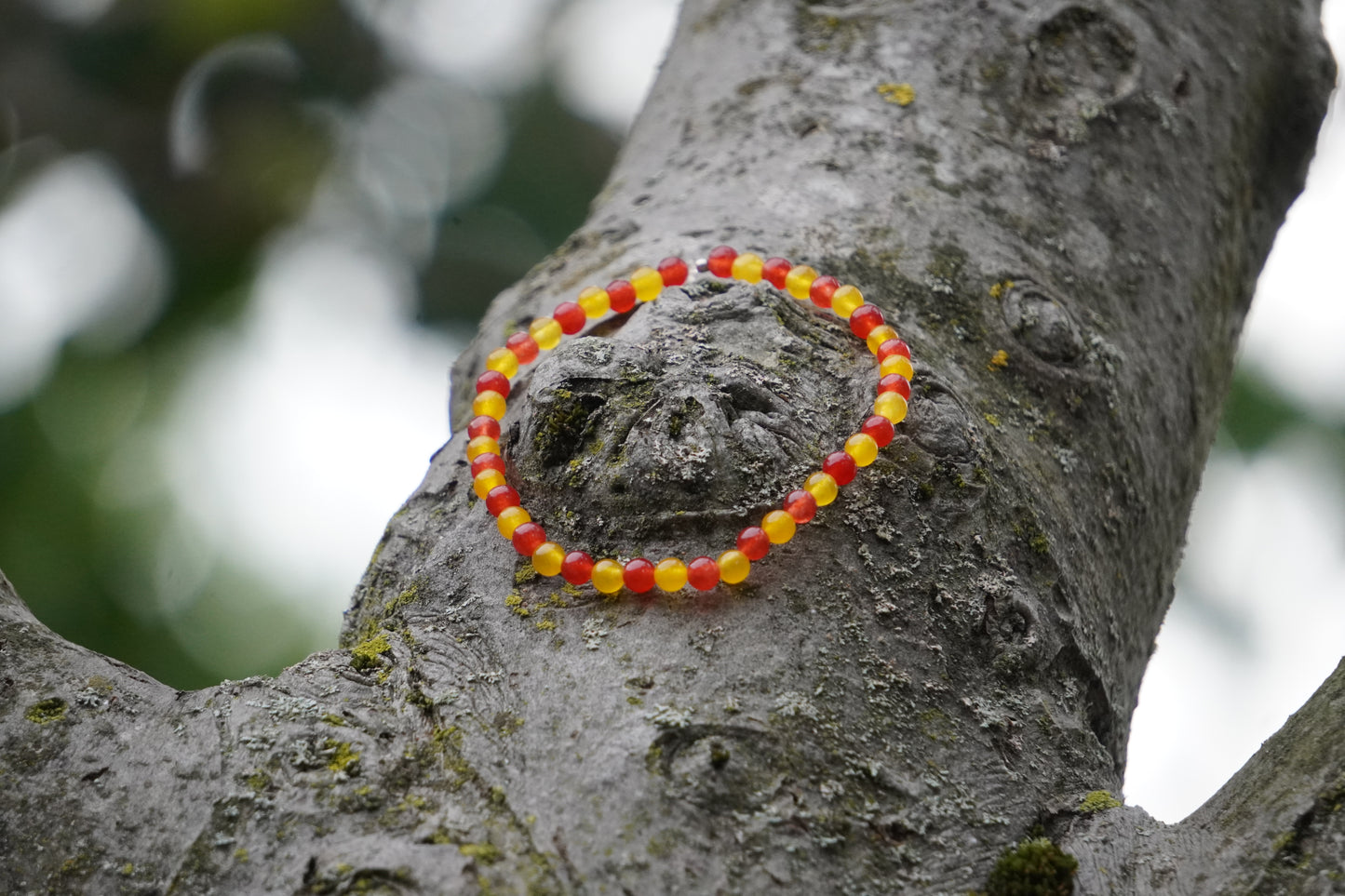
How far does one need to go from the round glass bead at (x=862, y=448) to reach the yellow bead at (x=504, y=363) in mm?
533

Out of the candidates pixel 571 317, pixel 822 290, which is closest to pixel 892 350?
pixel 822 290

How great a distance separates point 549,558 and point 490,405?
0.36 meters

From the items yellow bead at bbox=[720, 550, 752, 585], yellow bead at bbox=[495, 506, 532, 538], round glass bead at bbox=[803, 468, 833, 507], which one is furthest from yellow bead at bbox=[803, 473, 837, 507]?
yellow bead at bbox=[495, 506, 532, 538]

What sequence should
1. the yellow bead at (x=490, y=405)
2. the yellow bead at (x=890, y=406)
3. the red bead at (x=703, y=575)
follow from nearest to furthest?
the red bead at (x=703, y=575) → the yellow bead at (x=890, y=406) → the yellow bead at (x=490, y=405)

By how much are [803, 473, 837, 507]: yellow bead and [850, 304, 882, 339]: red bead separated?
25 centimetres

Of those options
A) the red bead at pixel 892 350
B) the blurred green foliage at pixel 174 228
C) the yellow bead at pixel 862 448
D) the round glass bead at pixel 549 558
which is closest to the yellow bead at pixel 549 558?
the round glass bead at pixel 549 558

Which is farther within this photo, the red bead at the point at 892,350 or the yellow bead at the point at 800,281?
the yellow bead at the point at 800,281

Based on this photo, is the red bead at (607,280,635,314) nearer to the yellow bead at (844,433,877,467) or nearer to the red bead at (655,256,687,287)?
the red bead at (655,256,687,287)

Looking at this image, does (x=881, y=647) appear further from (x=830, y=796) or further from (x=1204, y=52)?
(x=1204, y=52)

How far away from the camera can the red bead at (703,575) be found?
1.12 metres

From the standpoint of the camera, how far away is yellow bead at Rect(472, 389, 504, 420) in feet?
4.73

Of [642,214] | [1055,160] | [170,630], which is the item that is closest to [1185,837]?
[1055,160]

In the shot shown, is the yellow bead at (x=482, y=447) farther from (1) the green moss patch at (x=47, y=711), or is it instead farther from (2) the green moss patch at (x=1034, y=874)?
(2) the green moss patch at (x=1034, y=874)

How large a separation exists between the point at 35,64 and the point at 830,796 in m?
4.01
